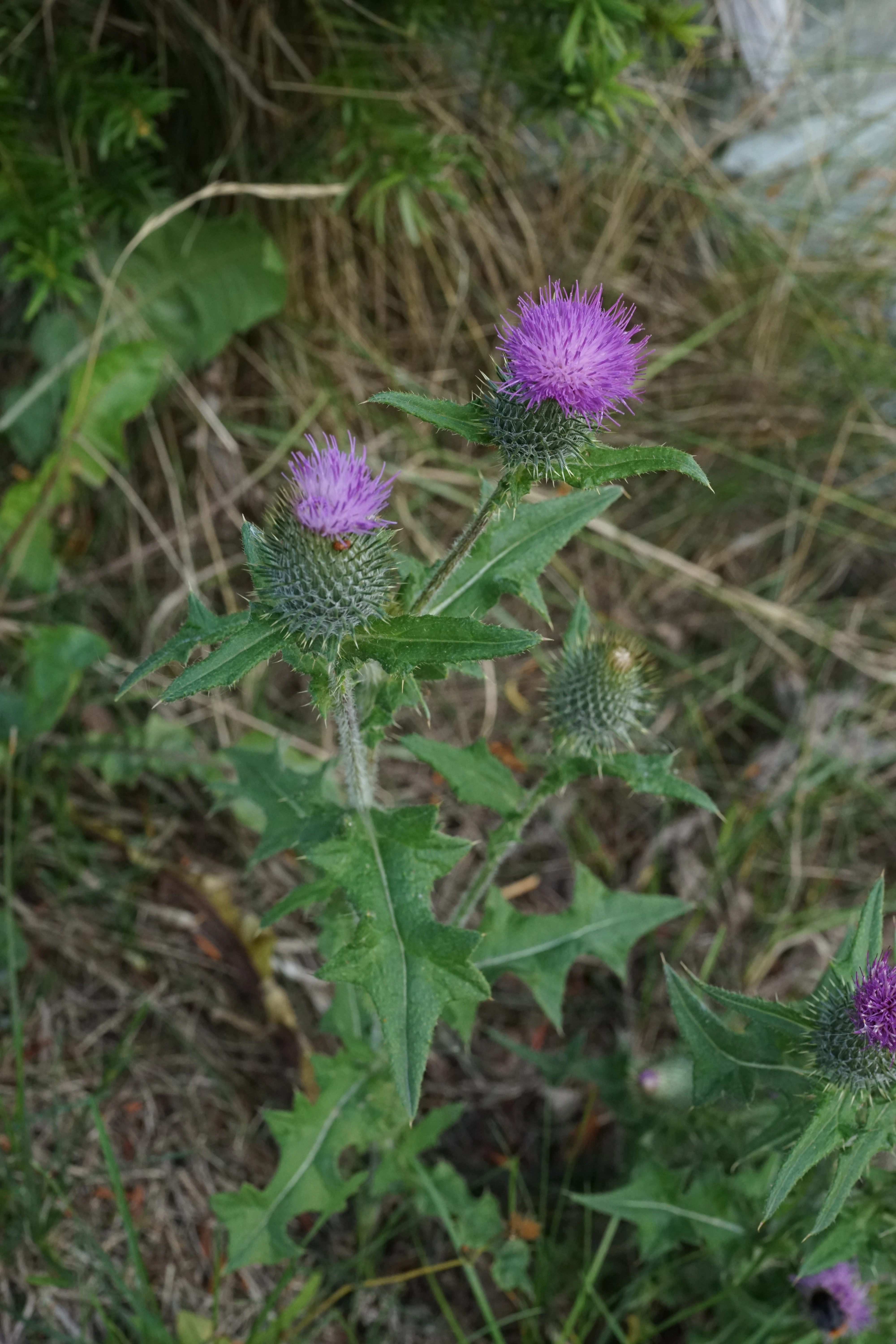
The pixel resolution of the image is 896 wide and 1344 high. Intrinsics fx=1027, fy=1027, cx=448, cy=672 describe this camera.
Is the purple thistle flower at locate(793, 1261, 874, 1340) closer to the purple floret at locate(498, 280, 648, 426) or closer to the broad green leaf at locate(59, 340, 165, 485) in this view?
the purple floret at locate(498, 280, 648, 426)

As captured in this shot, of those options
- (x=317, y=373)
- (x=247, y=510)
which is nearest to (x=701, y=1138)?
(x=247, y=510)

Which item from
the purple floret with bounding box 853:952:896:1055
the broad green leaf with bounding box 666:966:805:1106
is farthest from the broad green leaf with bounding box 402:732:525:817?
the purple floret with bounding box 853:952:896:1055

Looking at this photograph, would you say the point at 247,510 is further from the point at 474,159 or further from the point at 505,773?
the point at 505,773

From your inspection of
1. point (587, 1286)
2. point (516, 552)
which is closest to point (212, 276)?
point (516, 552)

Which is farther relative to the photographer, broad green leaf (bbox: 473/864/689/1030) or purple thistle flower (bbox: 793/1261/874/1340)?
broad green leaf (bbox: 473/864/689/1030)

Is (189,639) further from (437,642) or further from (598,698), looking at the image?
(598,698)

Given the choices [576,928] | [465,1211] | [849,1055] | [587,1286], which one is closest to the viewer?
[849,1055]

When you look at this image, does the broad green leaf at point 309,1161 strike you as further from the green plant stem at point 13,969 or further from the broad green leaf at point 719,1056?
the broad green leaf at point 719,1056
